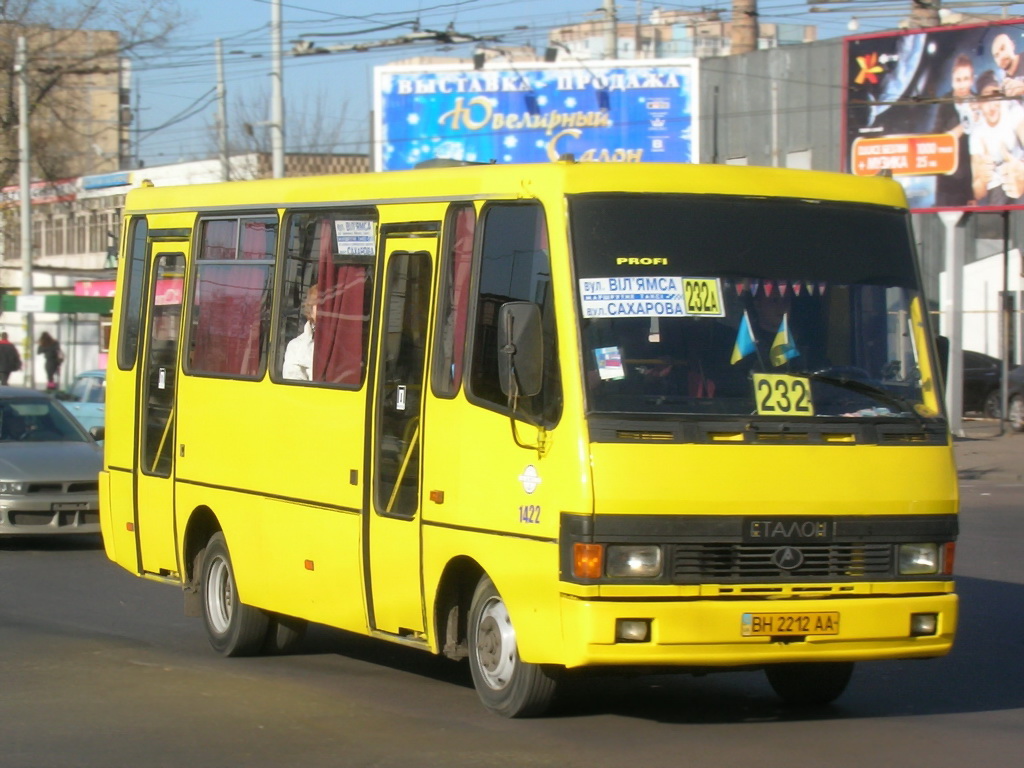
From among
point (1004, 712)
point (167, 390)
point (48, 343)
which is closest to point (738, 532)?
point (1004, 712)

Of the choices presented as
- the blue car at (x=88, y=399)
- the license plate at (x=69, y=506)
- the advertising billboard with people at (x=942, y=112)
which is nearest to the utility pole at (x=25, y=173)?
the blue car at (x=88, y=399)

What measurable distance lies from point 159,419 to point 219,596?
4.27 feet

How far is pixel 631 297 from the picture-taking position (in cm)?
760

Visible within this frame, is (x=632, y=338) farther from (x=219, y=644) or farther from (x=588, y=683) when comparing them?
(x=219, y=644)

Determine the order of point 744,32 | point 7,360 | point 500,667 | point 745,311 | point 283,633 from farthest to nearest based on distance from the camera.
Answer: point 744,32 → point 7,360 → point 283,633 → point 500,667 → point 745,311

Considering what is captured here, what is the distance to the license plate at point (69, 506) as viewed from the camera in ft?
52.0

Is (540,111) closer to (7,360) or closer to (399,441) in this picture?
(7,360)

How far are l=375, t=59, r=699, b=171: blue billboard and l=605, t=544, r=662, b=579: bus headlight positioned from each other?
32.5 metres

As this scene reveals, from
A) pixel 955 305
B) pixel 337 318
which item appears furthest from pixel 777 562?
pixel 955 305

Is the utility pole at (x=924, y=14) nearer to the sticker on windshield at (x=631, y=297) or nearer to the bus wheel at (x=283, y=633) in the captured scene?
the bus wheel at (x=283, y=633)

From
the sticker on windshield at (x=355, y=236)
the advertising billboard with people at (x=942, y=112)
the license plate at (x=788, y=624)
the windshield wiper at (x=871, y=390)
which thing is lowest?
the license plate at (x=788, y=624)

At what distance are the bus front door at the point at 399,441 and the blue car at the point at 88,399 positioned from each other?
15.8m

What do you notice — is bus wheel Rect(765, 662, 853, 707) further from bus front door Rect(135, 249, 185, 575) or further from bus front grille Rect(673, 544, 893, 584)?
bus front door Rect(135, 249, 185, 575)

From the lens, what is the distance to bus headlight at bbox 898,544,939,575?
7684 mm
